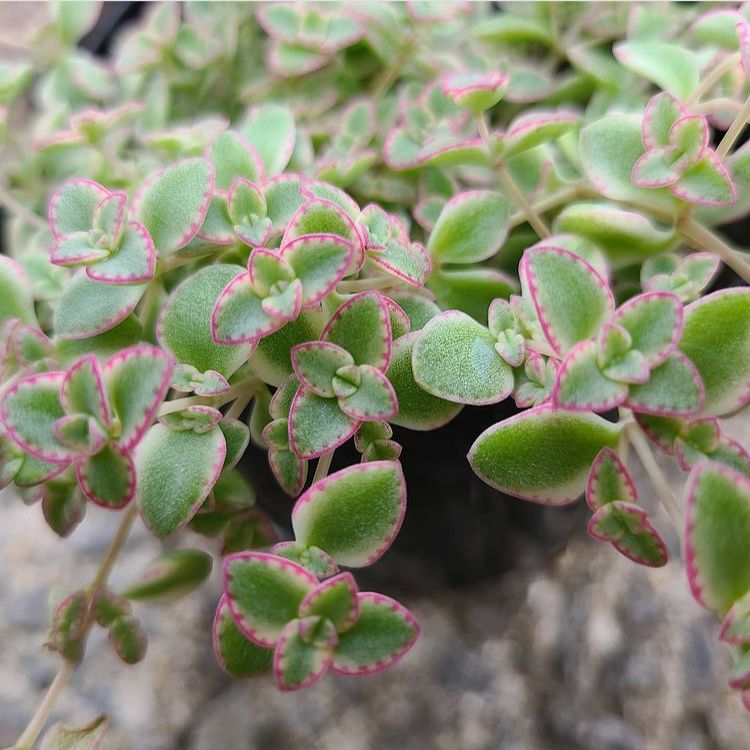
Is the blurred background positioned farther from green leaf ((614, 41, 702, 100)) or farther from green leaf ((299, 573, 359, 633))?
green leaf ((614, 41, 702, 100))

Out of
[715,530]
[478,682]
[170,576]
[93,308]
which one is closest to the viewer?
[715,530]

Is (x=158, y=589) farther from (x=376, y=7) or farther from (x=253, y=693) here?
(x=376, y=7)

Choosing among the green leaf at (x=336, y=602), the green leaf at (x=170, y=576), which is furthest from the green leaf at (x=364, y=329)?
the green leaf at (x=170, y=576)

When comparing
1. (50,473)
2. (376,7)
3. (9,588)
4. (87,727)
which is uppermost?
(376,7)

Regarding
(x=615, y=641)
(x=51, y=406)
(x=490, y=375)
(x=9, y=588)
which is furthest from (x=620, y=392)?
(x=9, y=588)

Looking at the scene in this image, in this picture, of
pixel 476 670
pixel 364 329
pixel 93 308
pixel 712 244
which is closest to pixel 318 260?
pixel 364 329

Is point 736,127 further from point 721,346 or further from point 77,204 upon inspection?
point 77,204
